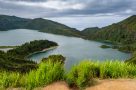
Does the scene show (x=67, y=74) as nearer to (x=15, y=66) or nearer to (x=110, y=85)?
(x=110, y=85)

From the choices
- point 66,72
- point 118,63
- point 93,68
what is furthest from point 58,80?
point 118,63

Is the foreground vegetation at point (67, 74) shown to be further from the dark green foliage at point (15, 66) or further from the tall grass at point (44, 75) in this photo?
the dark green foliage at point (15, 66)

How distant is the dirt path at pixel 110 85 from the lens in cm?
1109

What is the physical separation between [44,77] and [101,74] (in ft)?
7.22

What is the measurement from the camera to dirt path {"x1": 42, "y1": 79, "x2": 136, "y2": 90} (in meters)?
11.1

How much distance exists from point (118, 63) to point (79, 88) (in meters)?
2.16

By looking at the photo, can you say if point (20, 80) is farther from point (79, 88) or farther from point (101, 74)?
point (101, 74)

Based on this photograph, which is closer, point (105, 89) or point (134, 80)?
point (105, 89)

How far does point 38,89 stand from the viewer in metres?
11.4

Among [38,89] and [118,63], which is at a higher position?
[118,63]

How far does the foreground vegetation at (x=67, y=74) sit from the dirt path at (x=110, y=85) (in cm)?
Answer: 26

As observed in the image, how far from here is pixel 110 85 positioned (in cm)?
1129

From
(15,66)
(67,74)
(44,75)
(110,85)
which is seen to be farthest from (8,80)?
(15,66)

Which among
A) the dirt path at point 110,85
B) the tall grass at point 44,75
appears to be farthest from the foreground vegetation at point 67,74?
the dirt path at point 110,85
